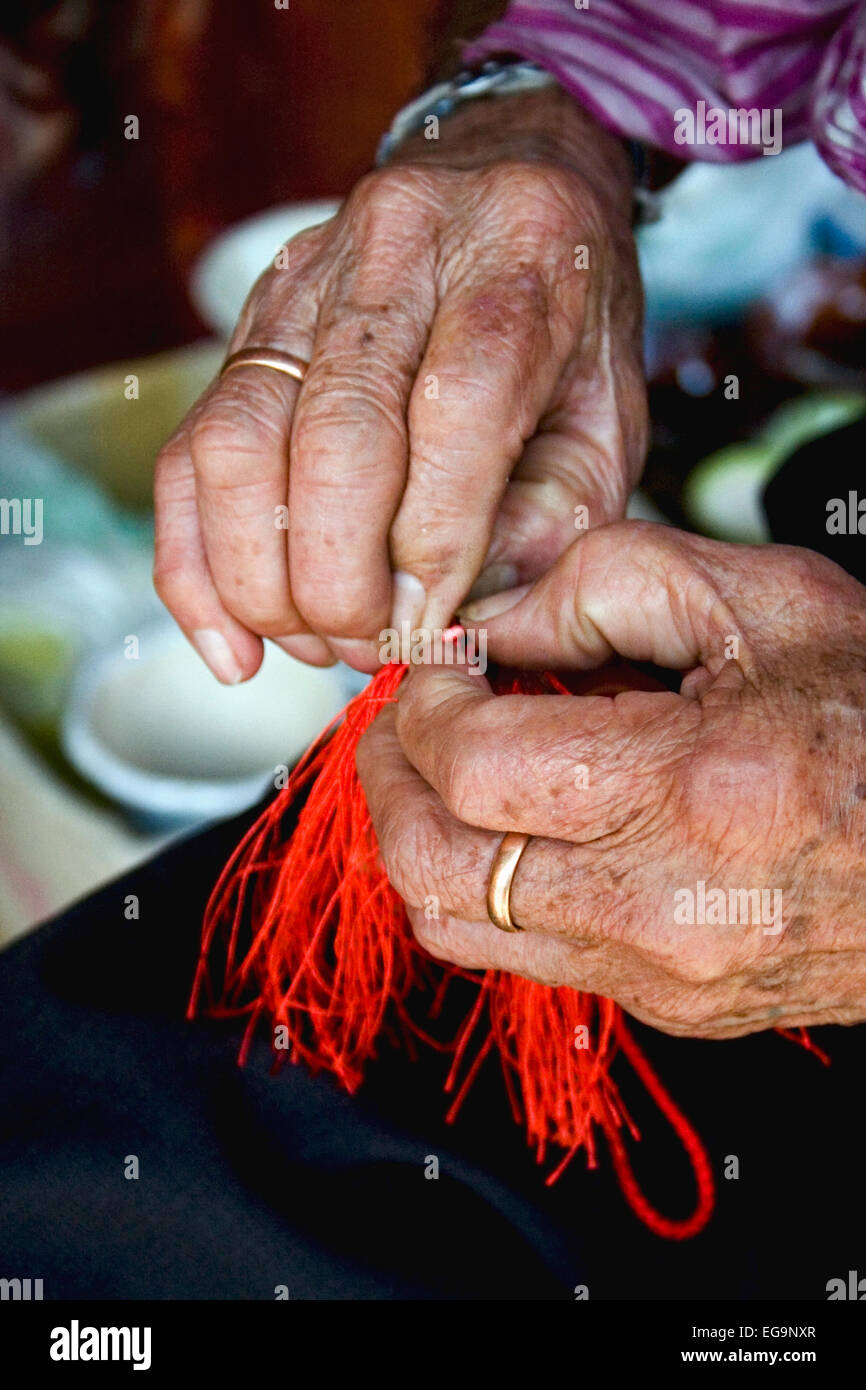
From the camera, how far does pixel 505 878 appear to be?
2.09 feet

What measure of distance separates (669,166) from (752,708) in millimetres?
748

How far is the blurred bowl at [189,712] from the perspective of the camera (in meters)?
1.32

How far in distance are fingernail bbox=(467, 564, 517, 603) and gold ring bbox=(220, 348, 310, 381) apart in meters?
0.18

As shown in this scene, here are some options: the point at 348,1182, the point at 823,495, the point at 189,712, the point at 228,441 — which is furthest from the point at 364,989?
the point at 189,712

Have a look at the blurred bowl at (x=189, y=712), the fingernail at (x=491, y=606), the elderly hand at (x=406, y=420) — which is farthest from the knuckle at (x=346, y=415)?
the blurred bowl at (x=189, y=712)

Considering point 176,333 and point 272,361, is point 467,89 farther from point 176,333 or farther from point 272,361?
point 176,333

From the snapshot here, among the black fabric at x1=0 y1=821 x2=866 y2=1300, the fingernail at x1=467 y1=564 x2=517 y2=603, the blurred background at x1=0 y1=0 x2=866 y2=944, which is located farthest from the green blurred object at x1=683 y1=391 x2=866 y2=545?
the black fabric at x1=0 y1=821 x2=866 y2=1300

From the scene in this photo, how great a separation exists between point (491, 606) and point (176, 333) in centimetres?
196

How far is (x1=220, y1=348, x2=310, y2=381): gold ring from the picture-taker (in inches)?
30.5

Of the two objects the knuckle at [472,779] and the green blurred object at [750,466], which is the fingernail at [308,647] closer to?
the knuckle at [472,779]

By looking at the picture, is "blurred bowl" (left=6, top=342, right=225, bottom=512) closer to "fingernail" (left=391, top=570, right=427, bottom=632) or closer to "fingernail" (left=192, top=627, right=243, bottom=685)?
"fingernail" (left=192, top=627, right=243, bottom=685)

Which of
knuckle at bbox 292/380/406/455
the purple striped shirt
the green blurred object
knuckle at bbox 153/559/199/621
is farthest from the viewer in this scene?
the green blurred object
